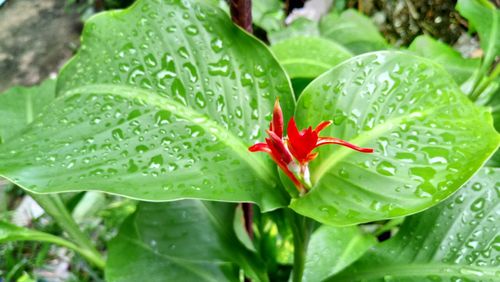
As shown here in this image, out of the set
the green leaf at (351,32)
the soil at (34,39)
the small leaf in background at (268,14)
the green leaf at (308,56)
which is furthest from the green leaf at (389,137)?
the soil at (34,39)

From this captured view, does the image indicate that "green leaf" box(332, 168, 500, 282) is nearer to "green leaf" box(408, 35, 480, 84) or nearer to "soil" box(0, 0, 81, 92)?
"green leaf" box(408, 35, 480, 84)

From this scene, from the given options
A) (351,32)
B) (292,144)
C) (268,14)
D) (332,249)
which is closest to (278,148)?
(292,144)

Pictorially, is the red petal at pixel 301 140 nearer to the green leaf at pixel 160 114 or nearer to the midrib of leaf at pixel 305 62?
the green leaf at pixel 160 114

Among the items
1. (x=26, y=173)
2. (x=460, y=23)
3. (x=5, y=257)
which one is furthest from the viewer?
(x=460, y=23)

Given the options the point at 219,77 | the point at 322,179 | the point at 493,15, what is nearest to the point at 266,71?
the point at 219,77

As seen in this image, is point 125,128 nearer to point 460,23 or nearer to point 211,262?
point 211,262

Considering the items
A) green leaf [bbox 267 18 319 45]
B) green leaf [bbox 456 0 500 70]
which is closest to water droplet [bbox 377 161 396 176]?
green leaf [bbox 456 0 500 70]
